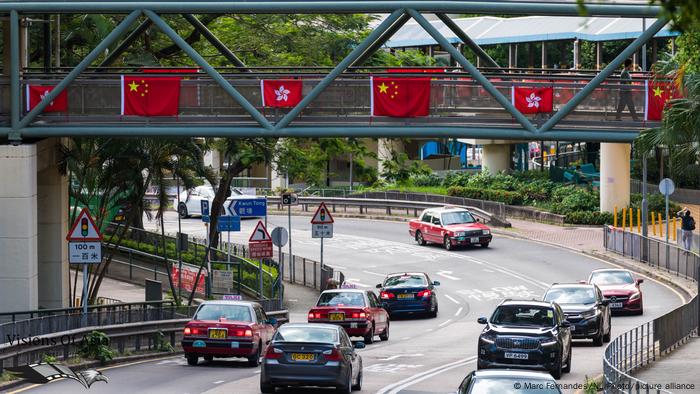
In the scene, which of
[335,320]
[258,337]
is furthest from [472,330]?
[258,337]

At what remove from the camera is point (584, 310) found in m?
30.6

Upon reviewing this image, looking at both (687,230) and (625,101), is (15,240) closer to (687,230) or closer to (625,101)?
(625,101)

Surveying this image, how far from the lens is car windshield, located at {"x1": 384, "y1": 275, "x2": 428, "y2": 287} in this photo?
135 ft

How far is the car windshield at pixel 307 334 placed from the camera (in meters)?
22.1

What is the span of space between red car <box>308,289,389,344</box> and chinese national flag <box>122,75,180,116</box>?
630cm

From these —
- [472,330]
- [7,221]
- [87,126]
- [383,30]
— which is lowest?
[472,330]

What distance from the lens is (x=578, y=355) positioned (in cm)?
2914

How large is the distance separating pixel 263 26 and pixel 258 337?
1652cm

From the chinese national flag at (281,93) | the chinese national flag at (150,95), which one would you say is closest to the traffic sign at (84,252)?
the chinese national flag at (150,95)

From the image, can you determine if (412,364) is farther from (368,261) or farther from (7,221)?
(368,261)

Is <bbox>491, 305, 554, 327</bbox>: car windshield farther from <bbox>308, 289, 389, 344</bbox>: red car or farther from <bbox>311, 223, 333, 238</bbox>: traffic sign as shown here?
<bbox>311, 223, 333, 238</bbox>: traffic sign

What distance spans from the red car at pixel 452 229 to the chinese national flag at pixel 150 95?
28.0 metres

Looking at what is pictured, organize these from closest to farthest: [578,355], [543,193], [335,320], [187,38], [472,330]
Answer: [578,355] < [335,320] < [472,330] < [187,38] < [543,193]

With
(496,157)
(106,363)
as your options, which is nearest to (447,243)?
(496,157)
